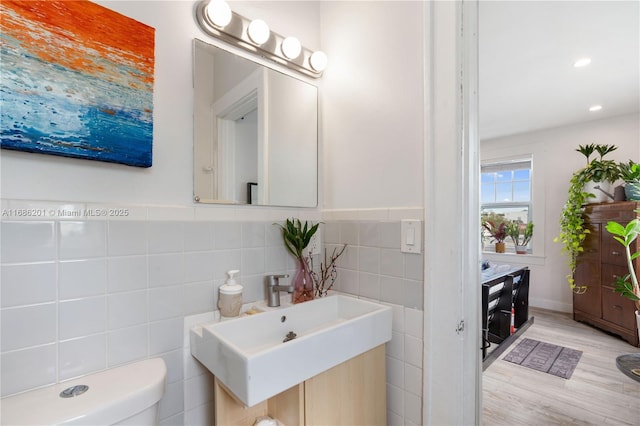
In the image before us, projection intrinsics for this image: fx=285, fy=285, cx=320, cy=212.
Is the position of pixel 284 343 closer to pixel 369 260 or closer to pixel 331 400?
pixel 331 400

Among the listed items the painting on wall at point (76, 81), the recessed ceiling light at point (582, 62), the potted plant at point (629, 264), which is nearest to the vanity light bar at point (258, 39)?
the painting on wall at point (76, 81)

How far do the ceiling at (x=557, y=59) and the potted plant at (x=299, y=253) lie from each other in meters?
1.57

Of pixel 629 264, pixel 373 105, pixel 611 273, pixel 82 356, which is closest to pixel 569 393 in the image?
pixel 629 264

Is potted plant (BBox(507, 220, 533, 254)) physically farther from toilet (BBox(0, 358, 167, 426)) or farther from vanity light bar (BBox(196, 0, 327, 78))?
toilet (BBox(0, 358, 167, 426))

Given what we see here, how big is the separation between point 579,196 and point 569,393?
80.1 inches

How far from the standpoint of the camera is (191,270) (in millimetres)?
976

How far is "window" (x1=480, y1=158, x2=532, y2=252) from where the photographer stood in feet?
12.3

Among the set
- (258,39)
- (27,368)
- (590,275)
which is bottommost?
(590,275)

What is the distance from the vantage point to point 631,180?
2576 millimetres

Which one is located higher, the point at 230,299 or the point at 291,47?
the point at 291,47

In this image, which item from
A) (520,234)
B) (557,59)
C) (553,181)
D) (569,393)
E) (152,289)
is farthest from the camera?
(520,234)

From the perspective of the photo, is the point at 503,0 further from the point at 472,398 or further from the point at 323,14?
the point at 472,398

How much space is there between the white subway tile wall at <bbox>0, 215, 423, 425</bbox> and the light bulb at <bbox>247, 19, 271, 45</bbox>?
0.72 metres

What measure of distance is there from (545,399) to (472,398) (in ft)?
4.73
